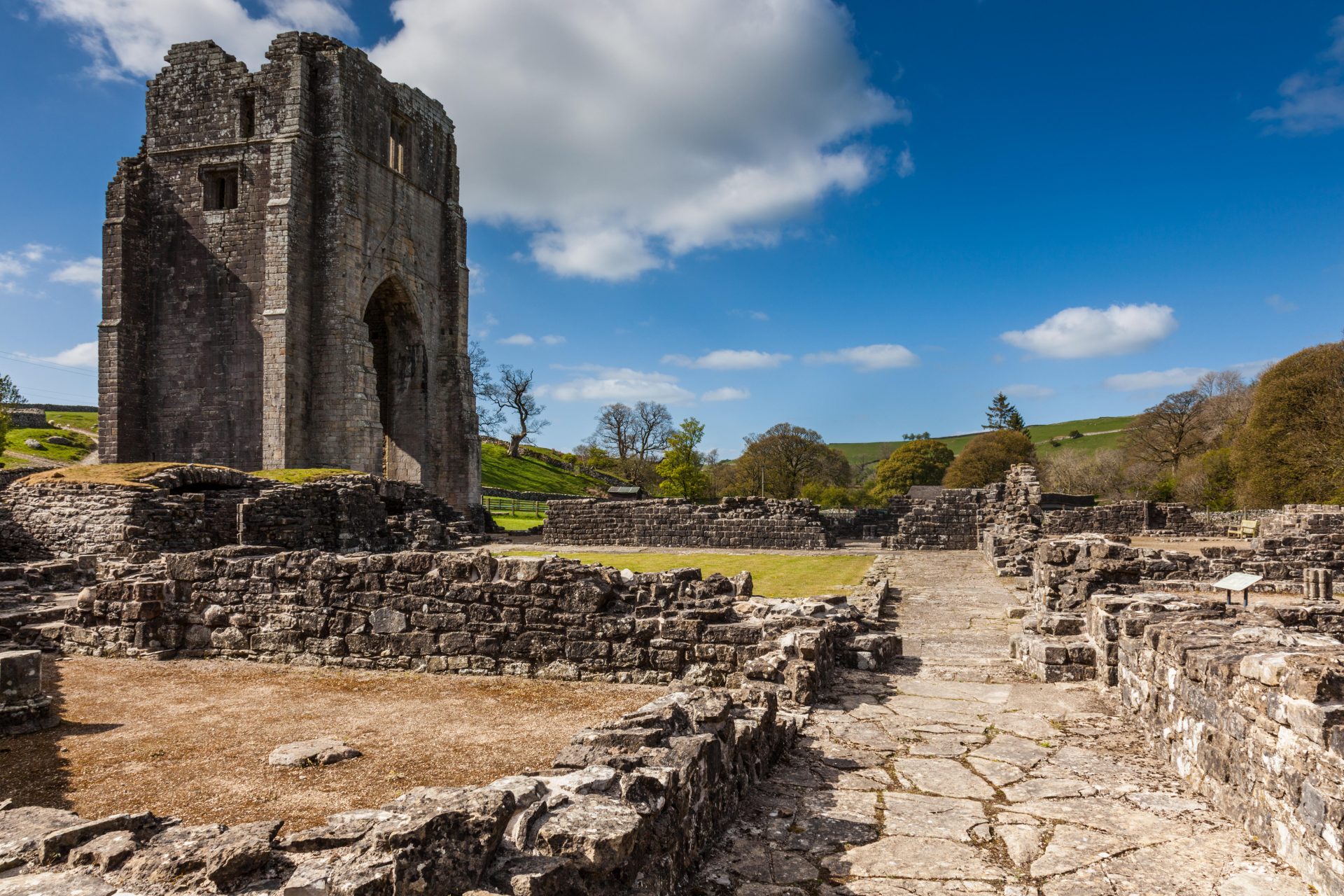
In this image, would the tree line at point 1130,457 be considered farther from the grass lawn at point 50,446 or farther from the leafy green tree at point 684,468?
the grass lawn at point 50,446

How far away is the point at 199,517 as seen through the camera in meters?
16.2

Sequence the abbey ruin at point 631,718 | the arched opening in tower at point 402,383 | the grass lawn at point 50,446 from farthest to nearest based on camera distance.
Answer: the grass lawn at point 50,446
the arched opening in tower at point 402,383
the abbey ruin at point 631,718

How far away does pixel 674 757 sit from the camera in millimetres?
3584

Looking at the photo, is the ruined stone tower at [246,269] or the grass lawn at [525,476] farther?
the grass lawn at [525,476]

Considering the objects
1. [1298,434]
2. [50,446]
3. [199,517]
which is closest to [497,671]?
[199,517]

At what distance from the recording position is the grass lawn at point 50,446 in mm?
43938

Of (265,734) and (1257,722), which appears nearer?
(1257,722)

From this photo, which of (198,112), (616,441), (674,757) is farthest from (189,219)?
(616,441)

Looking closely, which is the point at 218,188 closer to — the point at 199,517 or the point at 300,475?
the point at 300,475

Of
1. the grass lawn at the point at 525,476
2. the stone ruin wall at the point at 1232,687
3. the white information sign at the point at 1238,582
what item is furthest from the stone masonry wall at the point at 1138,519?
the grass lawn at the point at 525,476

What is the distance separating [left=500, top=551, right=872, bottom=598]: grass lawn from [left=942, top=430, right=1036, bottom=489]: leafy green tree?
3398 centimetres

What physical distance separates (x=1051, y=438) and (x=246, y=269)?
98415mm

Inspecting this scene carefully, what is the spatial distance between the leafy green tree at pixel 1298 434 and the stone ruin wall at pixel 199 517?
33.8 meters

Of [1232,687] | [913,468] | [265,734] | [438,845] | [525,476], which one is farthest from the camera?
[525,476]
